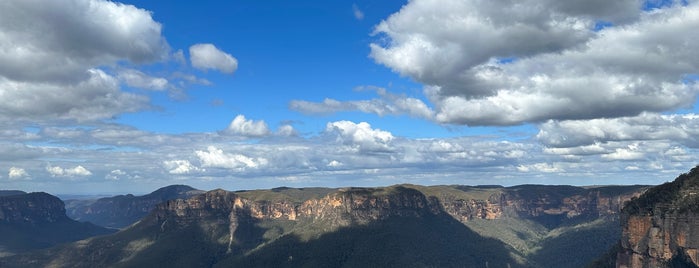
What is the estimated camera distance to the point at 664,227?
574 feet

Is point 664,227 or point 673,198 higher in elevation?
point 673,198

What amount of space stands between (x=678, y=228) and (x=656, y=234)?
363 inches

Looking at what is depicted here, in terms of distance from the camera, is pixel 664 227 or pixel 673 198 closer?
pixel 664 227

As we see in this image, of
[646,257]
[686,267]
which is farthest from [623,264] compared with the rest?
[686,267]

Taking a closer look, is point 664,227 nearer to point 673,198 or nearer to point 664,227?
point 664,227

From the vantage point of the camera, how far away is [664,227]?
175m

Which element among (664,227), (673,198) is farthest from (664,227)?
(673,198)

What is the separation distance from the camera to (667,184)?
195 meters

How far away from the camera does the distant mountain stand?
165 metres

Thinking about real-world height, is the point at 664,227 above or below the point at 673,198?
below

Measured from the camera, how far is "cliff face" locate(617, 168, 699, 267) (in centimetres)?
16538

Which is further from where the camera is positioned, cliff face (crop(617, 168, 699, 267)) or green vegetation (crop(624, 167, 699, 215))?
green vegetation (crop(624, 167, 699, 215))

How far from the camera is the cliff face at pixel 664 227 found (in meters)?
165

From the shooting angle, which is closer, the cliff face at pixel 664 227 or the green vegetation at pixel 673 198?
the cliff face at pixel 664 227
